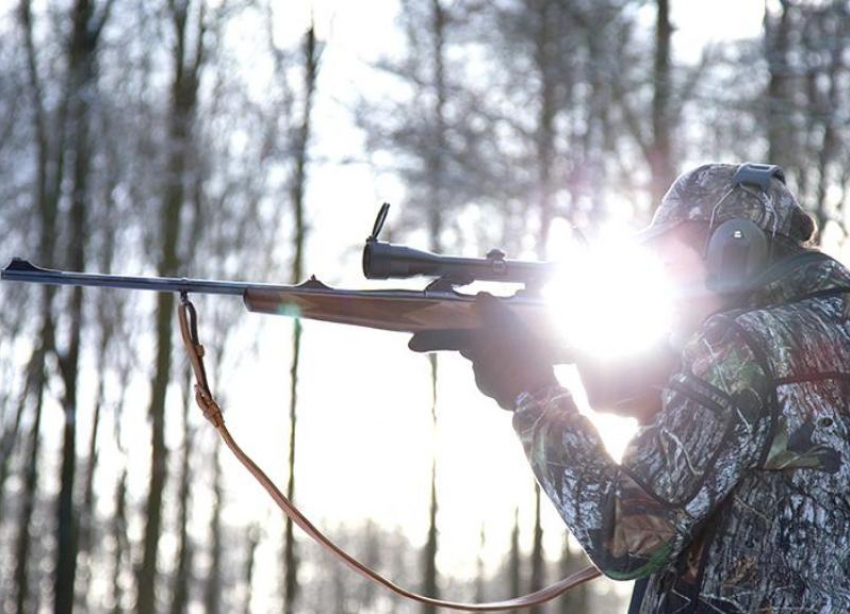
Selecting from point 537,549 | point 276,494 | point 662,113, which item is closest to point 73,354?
point 662,113

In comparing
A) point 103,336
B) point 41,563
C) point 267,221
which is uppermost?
point 267,221

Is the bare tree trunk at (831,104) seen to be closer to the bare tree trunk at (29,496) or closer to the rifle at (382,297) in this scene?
the rifle at (382,297)

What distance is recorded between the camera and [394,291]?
3818mm

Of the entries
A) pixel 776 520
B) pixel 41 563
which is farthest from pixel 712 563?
pixel 41 563

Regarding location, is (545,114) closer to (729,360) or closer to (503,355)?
(503,355)

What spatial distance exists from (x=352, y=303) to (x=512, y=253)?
15.3 meters

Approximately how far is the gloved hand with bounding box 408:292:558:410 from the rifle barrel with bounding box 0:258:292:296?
706mm

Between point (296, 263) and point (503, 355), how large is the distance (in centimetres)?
1786

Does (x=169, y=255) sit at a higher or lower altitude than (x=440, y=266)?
higher

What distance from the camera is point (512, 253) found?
19.1 metres

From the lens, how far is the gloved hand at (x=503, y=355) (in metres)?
3.19

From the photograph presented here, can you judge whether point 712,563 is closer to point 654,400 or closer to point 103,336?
point 654,400

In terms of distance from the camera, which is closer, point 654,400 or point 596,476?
point 596,476

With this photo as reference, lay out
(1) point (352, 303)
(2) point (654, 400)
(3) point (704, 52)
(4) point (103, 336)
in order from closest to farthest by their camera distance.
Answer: (2) point (654, 400) → (1) point (352, 303) → (3) point (704, 52) → (4) point (103, 336)
